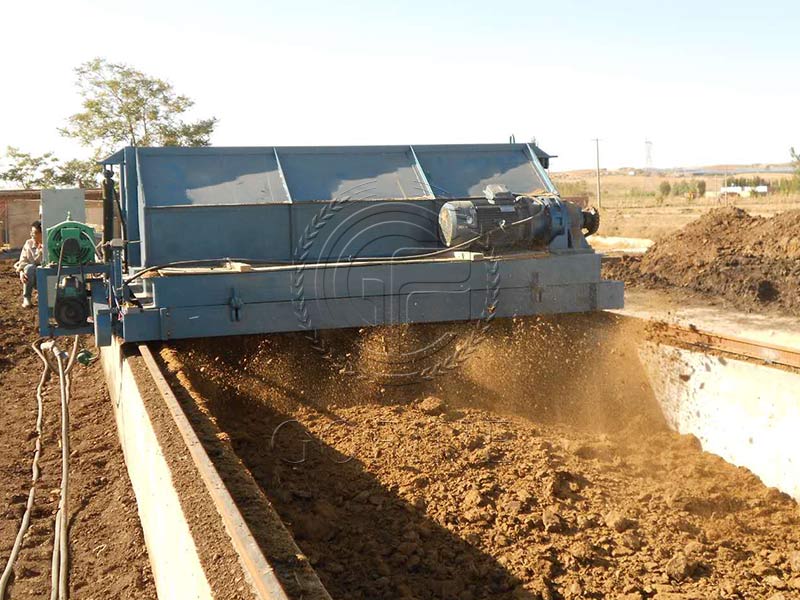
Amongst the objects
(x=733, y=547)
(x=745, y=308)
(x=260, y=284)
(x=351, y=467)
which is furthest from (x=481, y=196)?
(x=745, y=308)

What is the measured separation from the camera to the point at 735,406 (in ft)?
20.4

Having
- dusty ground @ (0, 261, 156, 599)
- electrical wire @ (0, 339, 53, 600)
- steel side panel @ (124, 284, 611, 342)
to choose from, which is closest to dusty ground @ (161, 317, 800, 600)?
steel side panel @ (124, 284, 611, 342)

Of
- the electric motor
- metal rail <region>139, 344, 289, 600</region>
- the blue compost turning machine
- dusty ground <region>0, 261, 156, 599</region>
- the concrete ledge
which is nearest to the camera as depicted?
metal rail <region>139, 344, 289, 600</region>

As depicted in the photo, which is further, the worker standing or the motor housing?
the worker standing

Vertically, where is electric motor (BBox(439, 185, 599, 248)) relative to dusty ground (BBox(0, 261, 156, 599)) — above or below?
above

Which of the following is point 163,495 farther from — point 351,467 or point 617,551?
point 617,551

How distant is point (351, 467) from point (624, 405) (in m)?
2.84

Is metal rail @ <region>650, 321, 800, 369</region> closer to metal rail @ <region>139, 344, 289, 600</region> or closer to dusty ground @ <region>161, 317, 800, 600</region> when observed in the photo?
dusty ground @ <region>161, 317, 800, 600</region>

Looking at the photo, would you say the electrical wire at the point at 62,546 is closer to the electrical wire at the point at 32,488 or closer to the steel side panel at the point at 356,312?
the electrical wire at the point at 32,488

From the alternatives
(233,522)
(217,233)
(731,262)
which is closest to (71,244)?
(217,233)

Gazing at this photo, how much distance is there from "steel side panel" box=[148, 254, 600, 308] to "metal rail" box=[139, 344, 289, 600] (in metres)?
1.41

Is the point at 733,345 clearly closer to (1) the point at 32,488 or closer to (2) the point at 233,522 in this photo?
(2) the point at 233,522

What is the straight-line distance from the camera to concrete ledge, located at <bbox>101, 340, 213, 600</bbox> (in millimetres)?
3330

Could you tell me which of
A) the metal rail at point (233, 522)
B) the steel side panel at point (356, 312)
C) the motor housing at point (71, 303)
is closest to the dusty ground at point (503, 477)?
the steel side panel at point (356, 312)
